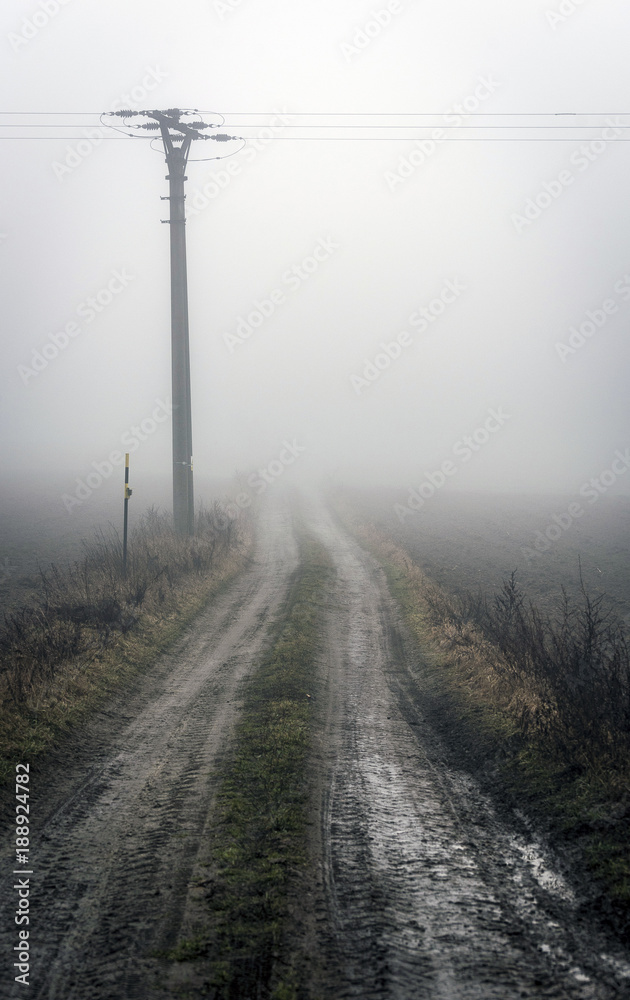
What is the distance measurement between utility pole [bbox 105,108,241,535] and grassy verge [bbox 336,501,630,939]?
1016 centimetres

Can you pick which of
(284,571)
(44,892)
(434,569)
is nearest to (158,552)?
(284,571)

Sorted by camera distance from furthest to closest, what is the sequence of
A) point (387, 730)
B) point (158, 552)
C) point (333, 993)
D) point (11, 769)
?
point (158, 552) → point (387, 730) → point (11, 769) → point (333, 993)

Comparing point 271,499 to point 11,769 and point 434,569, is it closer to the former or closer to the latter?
point 434,569

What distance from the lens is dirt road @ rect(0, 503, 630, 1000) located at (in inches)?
130

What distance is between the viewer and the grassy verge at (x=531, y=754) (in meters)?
4.40

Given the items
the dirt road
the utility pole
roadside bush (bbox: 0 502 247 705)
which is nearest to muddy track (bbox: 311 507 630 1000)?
the dirt road

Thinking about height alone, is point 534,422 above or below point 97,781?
above

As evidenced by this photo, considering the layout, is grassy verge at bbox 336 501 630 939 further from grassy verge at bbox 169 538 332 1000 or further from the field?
the field

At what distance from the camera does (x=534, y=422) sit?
126250mm

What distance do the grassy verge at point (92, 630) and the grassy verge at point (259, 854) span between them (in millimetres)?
2278

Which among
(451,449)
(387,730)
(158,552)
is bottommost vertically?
(387,730)

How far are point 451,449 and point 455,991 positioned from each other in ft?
394

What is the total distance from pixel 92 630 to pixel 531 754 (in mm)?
7741

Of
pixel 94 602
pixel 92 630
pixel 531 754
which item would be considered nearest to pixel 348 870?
pixel 531 754
